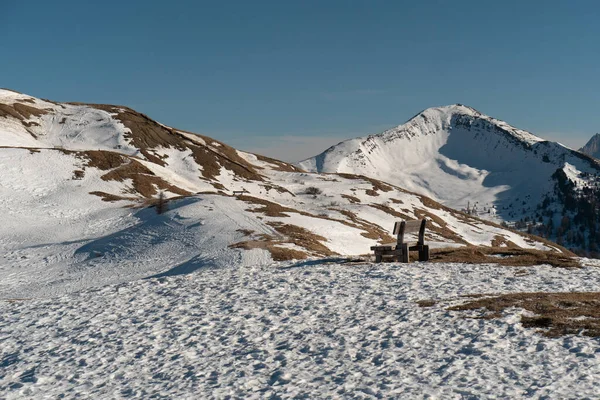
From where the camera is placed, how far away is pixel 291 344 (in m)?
15.4

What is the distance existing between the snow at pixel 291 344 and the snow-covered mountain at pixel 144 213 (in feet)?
48.7

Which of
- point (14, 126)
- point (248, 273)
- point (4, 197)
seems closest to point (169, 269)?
point (248, 273)

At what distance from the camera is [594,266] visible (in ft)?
88.6

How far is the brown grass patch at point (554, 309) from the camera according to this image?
50.0 feet

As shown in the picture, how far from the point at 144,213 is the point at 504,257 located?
A: 4225 centimetres

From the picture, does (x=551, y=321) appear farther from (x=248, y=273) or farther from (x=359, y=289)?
(x=248, y=273)

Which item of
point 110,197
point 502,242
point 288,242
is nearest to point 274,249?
point 288,242

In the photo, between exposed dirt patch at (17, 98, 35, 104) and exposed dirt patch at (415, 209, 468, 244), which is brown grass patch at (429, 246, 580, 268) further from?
exposed dirt patch at (17, 98, 35, 104)

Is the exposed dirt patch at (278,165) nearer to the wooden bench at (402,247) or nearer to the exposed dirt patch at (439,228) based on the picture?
the exposed dirt patch at (439,228)

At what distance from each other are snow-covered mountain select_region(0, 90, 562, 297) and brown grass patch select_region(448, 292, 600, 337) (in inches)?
755

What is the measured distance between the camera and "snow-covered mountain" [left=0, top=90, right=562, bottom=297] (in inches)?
1618

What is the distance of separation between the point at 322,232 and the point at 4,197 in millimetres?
43970

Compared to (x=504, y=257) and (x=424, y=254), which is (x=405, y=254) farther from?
(x=504, y=257)

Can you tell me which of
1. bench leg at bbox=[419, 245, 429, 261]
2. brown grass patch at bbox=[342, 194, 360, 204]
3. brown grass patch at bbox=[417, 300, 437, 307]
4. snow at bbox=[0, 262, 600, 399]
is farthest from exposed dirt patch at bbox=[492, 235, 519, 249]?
brown grass patch at bbox=[417, 300, 437, 307]
